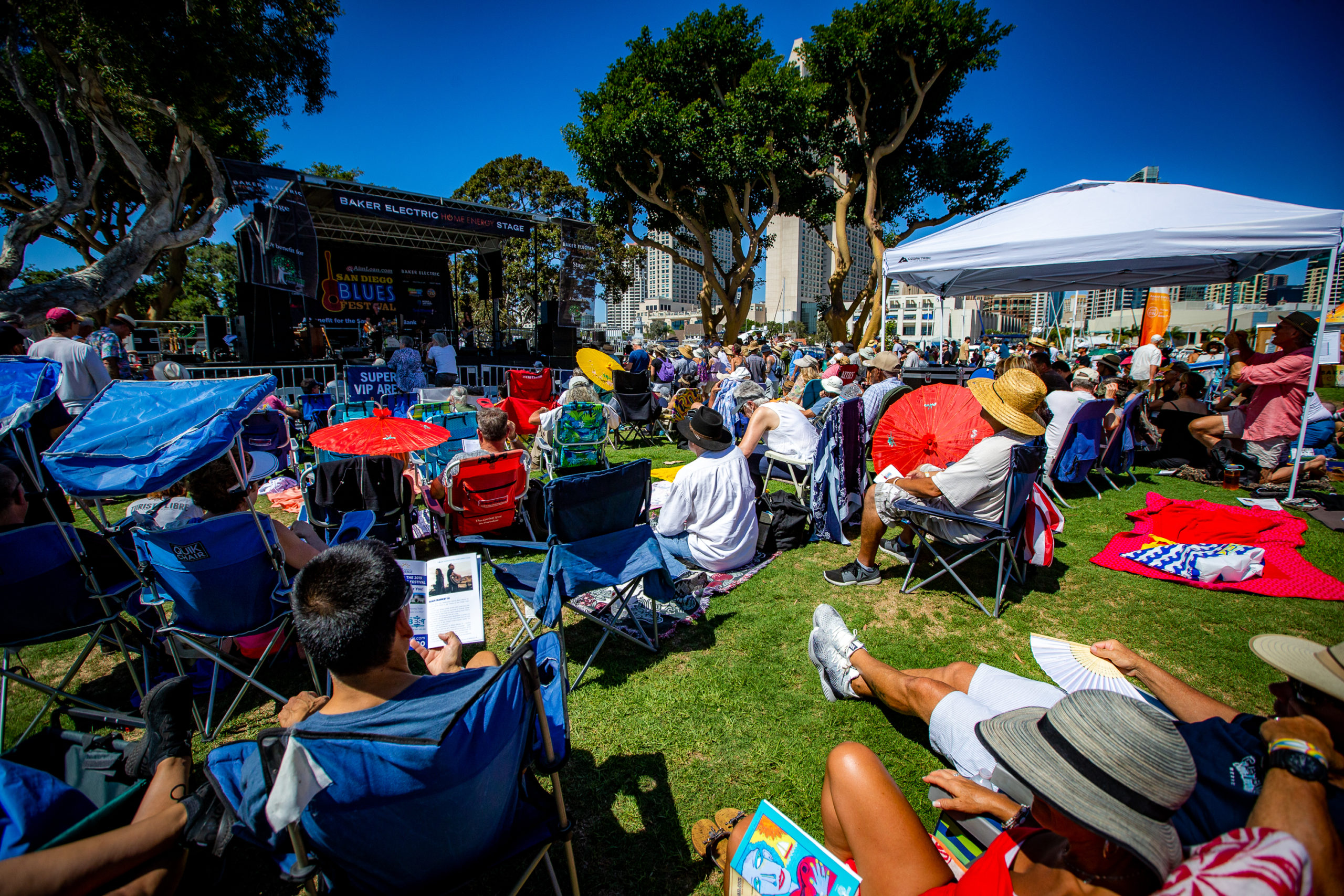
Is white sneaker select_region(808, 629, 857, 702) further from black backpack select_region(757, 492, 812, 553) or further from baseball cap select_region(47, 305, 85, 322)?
baseball cap select_region(47, 305, 85, 322)

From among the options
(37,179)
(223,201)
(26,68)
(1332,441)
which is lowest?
(1332,441)

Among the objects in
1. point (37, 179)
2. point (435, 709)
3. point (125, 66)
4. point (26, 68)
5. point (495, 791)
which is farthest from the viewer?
point (37, 179)

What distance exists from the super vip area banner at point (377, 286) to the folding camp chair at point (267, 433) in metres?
13.2

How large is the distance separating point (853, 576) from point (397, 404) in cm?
647

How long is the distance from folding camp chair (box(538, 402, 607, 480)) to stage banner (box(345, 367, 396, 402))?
4.01m

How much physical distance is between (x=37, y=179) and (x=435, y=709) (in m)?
28.5

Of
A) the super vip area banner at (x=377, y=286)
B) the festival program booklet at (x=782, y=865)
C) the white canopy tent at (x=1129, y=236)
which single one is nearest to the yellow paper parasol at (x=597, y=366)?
the white canopy tent at (x=1129, y=236)

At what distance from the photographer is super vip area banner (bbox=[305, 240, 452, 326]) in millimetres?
17750

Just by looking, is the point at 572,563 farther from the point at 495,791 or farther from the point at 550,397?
the point at 550,397

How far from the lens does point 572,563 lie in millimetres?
2982

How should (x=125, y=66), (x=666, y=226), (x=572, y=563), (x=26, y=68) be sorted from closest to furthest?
(x=572, y=563)
(x=125, y=66)
(x=26, y=68)
(x=666, y=226)

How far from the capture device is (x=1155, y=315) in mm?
12773

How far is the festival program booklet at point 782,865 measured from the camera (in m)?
1.40

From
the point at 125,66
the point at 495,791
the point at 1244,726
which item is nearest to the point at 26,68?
the point at 125,66
